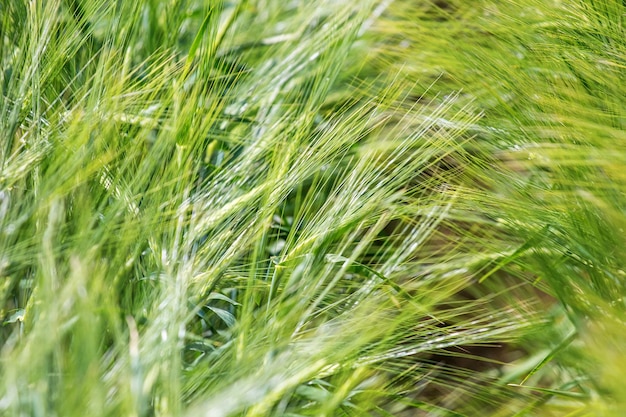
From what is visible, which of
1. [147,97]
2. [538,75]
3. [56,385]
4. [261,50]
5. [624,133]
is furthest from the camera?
[261,50]

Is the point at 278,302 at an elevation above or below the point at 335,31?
below

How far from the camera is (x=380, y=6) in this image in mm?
1186

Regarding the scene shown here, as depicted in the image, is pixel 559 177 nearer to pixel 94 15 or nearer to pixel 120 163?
pixel 120 163

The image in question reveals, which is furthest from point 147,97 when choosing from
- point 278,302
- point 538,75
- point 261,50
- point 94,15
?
point 538,75

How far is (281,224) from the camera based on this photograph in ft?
3.18

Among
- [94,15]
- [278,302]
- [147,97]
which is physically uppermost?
[94,15]

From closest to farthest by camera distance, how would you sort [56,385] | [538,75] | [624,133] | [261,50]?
[56,385], [624,133], [538,75], [261,50]

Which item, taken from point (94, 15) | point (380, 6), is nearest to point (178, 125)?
point (94, 15)

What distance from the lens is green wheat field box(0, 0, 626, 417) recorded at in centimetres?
60

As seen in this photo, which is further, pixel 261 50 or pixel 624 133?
pixel 261 50

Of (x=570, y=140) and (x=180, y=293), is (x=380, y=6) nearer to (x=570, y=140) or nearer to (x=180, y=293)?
(x=570, y=140)

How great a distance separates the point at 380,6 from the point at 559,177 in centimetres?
56

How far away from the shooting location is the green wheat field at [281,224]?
604mm

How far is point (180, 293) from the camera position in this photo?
0.64 meters
